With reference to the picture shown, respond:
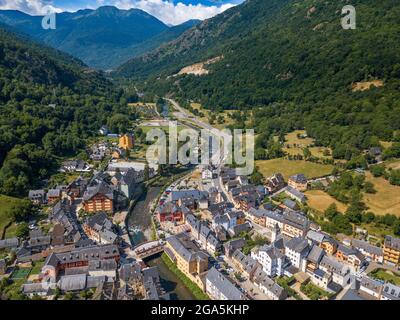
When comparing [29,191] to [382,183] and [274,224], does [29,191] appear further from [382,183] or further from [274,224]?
[382,183]

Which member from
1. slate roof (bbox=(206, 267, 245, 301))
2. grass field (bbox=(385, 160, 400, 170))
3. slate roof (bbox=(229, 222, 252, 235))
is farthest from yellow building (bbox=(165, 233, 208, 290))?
grass field (bbox=(385, 160, 400, 170))

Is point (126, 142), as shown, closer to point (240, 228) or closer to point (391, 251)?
point (240, 228)

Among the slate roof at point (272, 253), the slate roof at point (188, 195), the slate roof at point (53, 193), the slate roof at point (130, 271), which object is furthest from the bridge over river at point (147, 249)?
the slate roof at point (53, 193)

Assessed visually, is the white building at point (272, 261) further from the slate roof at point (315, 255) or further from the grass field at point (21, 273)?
the grass field at point (21, 273)
